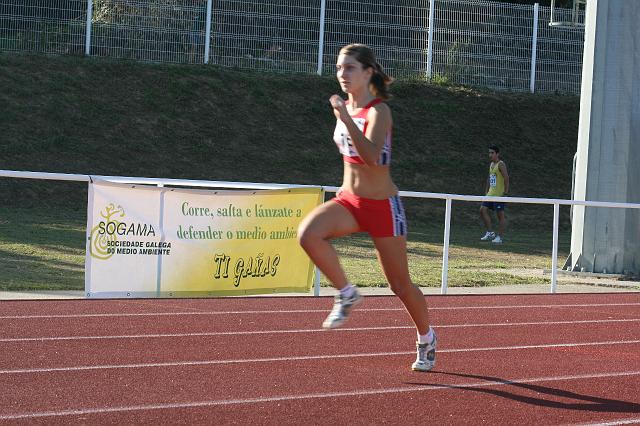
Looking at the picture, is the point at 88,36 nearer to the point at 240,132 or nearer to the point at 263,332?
the point at 240,132

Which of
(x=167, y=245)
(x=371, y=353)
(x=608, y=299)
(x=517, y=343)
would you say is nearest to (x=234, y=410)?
(x=371, y=353)

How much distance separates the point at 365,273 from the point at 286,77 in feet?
53.0

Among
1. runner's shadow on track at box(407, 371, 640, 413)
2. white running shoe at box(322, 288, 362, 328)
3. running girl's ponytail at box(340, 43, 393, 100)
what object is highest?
running girl's ponytail at box(340, 43, 393, 100)

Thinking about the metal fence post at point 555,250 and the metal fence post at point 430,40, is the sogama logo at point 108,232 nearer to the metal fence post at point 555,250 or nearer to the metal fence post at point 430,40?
the metal fence post at point 555,250

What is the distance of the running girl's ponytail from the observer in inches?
266

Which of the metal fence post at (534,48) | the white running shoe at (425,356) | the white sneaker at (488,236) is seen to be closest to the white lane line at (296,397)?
the white running shoe at (425,356)

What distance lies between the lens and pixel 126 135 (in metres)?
26.5

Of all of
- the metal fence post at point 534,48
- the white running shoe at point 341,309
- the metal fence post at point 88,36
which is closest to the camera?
the white running shoe at point 341,309

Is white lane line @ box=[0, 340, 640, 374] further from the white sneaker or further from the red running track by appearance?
the white sneaker

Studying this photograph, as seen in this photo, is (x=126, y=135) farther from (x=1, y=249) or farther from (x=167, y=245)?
(x=167, y=245)

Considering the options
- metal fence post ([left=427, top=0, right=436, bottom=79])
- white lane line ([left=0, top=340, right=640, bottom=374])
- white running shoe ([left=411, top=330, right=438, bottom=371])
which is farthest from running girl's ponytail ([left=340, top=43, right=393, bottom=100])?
metal fence post ([left=427, top=0, right=436, bottom=79])

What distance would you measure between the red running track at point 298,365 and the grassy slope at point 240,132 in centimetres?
1168

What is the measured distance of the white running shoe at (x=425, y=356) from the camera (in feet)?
24.1

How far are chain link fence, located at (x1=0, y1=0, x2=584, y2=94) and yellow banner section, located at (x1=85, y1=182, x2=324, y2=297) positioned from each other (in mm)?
17558
